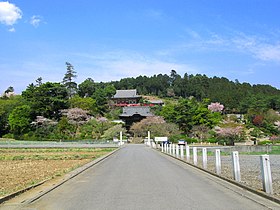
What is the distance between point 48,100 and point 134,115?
20033 millimetres

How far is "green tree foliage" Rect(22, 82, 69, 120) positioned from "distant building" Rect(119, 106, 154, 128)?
15585mm

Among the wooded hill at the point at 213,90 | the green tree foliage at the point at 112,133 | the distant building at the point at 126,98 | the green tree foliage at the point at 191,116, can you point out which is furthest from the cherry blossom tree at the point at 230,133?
the distant building at the point at 126,98

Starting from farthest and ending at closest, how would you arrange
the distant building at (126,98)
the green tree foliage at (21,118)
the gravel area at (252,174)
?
1. the distant building at (126,98)
2. the green tree foliage at (21,118)
3. the gravel area at (252,174)

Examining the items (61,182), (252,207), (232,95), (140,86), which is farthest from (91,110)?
(140,86)

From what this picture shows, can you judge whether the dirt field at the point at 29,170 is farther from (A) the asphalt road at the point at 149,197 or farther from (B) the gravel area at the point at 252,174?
(B) the gravel area at the point at 252,174

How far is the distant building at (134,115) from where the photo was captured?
72.1 metres

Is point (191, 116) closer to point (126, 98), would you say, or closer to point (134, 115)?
point (134, 115)

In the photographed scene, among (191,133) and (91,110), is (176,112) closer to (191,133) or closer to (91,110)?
(191,133)

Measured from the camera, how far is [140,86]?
157000mm

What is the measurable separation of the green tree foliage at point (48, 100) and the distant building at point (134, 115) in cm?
1559

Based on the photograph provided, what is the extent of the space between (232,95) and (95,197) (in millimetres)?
89988

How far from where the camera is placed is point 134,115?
7219 centimetres

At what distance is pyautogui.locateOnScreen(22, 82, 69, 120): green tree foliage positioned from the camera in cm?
6053

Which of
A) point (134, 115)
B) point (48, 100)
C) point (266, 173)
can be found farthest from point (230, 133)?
point (266, 173)
